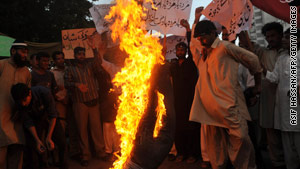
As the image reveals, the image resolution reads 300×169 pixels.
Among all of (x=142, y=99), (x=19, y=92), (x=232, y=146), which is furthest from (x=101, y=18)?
(x=232, y=146)

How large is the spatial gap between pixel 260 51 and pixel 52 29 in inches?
735

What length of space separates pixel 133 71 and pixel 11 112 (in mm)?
2693

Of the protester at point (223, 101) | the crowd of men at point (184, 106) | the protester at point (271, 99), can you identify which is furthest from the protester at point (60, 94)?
the protester at point (271, 99)

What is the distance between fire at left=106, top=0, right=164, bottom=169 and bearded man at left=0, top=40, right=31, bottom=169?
7.23 ft

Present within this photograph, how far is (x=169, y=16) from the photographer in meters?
5.79

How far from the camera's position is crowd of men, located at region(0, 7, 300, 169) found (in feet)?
12.7

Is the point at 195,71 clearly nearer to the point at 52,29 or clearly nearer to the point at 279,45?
the point at 279,45

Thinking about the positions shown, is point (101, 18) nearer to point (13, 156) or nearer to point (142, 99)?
point (142, 99)

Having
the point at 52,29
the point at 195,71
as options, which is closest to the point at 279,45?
the point at 195,71

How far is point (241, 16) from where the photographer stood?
4492 mm

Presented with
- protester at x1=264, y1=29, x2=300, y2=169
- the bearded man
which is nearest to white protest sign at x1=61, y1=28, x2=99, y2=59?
the bearded man

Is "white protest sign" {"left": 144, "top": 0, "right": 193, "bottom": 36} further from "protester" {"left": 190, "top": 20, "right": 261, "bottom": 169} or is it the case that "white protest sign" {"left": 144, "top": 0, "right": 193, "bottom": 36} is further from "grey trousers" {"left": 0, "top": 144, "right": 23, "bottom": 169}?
"grey trousers" {"left": 0, "top": 144, "right": 23, "bottom": 169}

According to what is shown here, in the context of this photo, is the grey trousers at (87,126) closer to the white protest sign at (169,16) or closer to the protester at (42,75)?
the protester at (42,75)

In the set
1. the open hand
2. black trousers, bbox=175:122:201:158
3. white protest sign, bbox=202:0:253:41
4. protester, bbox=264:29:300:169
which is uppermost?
white protest sign, bbox=202:0:253:41
